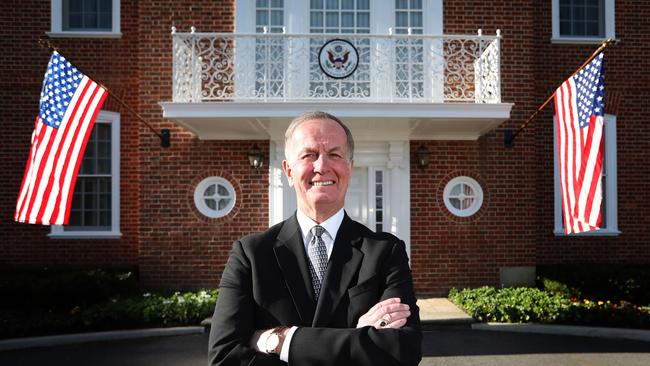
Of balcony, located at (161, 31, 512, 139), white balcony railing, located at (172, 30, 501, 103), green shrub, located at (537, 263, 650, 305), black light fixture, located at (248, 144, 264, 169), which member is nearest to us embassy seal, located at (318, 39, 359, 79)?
balcony, located at (161, 31, 512, 139)

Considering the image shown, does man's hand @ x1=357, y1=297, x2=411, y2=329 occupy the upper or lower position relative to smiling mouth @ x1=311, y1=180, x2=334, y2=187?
lower

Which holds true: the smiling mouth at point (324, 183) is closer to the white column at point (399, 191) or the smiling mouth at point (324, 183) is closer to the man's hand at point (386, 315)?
the man's hand at point (386, 315)

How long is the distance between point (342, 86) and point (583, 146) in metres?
3.76

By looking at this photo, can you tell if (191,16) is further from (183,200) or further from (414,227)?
(414,227)

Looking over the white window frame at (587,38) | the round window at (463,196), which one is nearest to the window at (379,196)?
the round window at (463,196)

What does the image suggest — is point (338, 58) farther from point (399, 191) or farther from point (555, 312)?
point (555, 312)

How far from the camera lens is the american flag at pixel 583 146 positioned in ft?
23.2

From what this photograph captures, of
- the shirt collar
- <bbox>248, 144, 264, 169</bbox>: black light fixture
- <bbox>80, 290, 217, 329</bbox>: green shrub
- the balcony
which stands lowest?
<bbox>80, 290, 217, 329</bbox>: green shrub

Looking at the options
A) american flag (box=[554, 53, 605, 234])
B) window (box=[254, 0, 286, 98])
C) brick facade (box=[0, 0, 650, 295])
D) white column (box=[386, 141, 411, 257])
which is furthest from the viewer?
white column (box=[386, 141, 411, 257])

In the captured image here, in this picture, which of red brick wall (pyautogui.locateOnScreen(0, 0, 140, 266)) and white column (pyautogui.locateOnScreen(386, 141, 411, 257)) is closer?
white column (pyautogui.locateOnScreen(386, 141, 411, 257))

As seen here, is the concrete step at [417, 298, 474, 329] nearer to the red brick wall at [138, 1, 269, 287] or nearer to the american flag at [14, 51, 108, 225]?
the red brick wall at [138, 1, 269, 287]

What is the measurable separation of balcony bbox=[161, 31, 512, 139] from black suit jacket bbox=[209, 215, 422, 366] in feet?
20.5

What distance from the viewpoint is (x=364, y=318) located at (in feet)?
6.46

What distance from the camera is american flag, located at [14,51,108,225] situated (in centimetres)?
719
